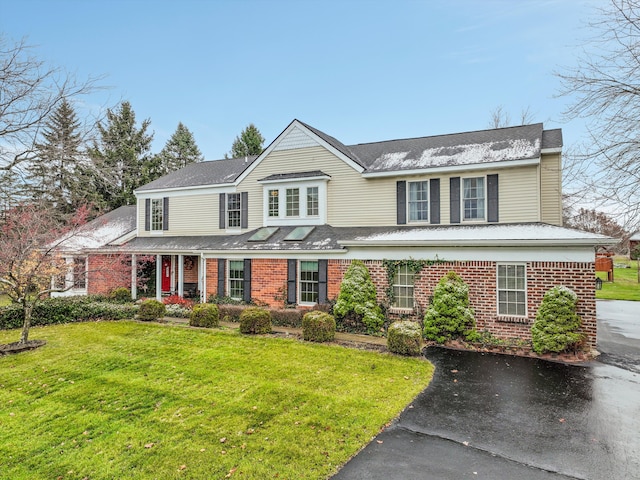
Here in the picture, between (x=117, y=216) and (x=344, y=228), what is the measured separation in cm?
1740

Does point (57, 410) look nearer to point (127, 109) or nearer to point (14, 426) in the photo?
point (14, 426)

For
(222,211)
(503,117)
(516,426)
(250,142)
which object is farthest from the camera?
(250,142)

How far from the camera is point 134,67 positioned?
11.5 metres

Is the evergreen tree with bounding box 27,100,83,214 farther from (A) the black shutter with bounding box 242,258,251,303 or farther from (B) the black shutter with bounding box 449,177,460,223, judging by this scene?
(B) the black shutter with bounding box 449,177,460,223

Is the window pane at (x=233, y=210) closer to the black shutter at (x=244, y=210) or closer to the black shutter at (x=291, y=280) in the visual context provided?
the black shutter at (x=244, y=210)

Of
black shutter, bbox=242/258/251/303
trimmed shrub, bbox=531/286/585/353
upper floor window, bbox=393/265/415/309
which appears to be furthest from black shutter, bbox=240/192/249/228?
trimmed shrub, bbox=531/286/585/353

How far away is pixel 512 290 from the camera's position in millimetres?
10859

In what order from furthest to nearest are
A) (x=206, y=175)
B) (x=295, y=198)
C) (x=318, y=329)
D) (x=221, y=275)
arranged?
1. (x=206, y=175)
2. (x=295, y=198)
3. (x=221, y=275)
4. (x=318, y=329)

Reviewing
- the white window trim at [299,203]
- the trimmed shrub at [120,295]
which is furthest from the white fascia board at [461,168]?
the trimmed shrub at [120,295]

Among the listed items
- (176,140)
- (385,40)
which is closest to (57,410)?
(385,40)

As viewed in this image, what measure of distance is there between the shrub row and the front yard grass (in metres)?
3.93

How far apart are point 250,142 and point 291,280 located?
93.7 feet

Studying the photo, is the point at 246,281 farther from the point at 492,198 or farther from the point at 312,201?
the point at 492,198

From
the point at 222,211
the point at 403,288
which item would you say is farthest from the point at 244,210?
the point at 403,288
